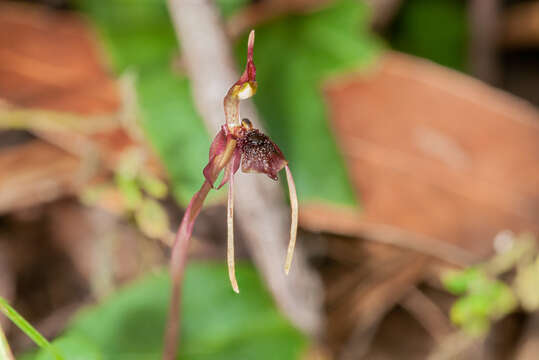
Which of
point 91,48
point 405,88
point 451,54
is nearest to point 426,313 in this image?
point 405,88

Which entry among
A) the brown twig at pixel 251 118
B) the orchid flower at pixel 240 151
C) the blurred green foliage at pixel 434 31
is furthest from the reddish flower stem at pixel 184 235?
the blurred green foliage at pixel 434 31

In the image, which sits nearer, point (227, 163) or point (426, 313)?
point (227, 163)

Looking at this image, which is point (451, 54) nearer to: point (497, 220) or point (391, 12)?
point (391, 12)

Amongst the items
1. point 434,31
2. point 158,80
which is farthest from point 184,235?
point 434,31

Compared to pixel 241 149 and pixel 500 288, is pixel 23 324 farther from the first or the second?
pixel 500 288

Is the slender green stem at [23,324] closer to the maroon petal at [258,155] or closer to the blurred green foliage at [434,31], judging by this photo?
the maroon petal at [258,155]

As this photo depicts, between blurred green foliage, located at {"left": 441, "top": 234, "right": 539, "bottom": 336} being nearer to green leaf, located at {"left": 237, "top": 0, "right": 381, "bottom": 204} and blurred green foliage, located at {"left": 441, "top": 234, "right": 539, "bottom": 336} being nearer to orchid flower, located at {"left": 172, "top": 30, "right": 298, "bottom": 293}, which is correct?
green leaf, located at {"left": 237, "top": 0, "right": 381, "bottom": 204}

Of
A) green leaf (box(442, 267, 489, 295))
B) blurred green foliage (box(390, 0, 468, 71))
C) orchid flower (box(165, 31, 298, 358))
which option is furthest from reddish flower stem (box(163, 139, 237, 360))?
blurred green foliage (box(390, 0, 468, 71))

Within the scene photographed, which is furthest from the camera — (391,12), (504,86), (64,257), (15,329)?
(504,86)
